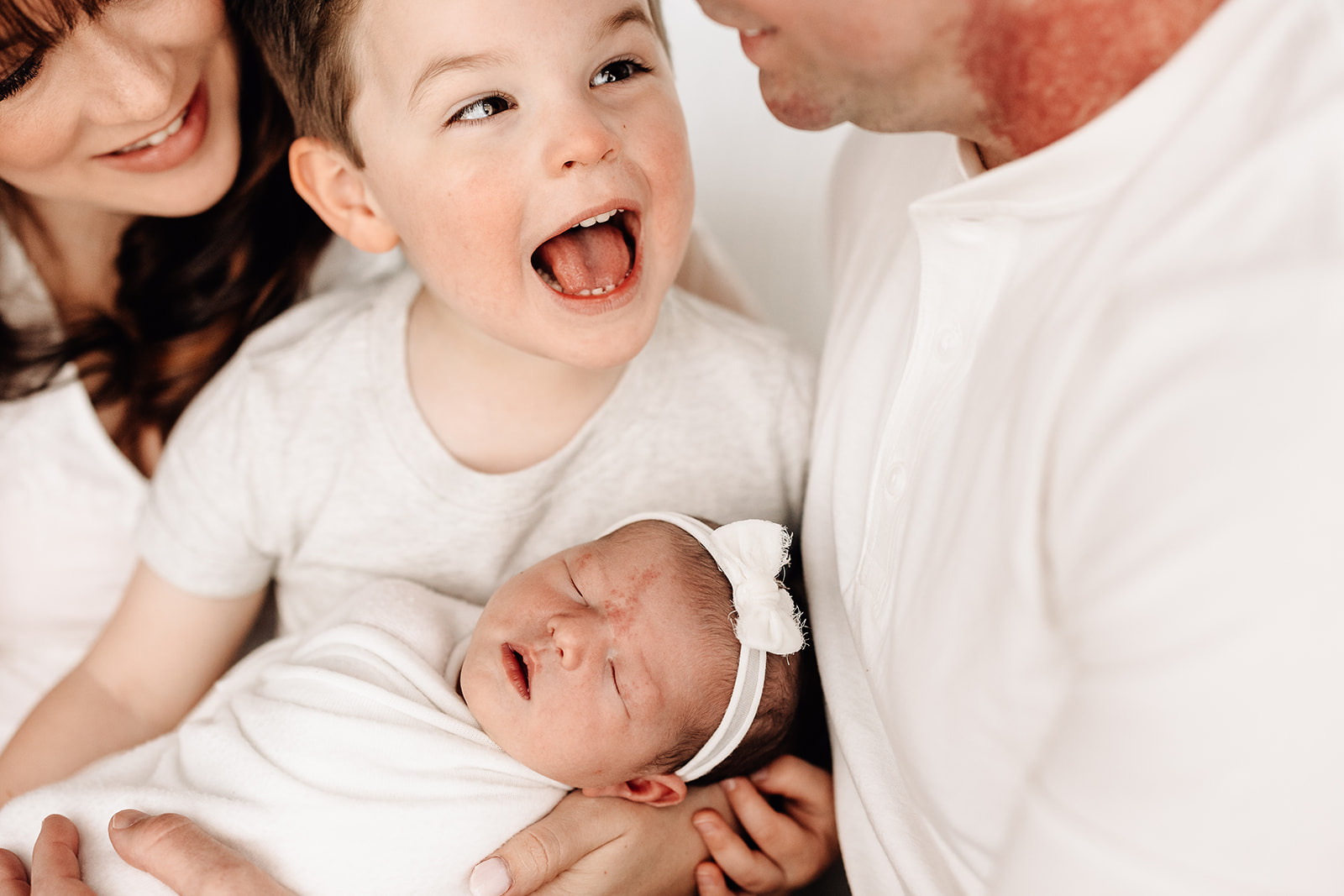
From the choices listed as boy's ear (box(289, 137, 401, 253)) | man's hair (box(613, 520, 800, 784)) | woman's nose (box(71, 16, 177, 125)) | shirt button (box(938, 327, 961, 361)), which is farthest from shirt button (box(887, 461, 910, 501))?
woman's nose (box(71, 16, 177, 125))

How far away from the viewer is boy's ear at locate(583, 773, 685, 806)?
127 cm

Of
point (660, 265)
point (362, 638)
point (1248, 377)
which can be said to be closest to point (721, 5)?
point (660, 265)

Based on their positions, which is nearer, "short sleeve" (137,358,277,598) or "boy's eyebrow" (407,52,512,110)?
"boy's eyebrow" (407,52,512,110)

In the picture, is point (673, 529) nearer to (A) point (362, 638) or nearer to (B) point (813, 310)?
(A) point (362, 638)

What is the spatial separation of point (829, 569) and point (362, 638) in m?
0.62

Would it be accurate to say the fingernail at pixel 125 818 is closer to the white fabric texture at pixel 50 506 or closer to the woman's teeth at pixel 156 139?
the white fabric texture at pixel 50 506

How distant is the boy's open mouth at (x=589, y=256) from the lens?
1.28 m

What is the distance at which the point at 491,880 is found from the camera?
1139 millimetres

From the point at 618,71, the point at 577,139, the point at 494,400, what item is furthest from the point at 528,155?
the point at 494,400

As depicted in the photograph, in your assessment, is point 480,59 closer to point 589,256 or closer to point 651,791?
point 589,256

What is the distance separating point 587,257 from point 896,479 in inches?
20.0

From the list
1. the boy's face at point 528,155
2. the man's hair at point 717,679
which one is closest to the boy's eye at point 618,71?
the boy's face at point 528,155

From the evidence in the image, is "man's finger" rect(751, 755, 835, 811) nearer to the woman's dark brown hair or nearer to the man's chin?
the man's chin

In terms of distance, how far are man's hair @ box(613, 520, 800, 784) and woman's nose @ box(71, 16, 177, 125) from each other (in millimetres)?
789
